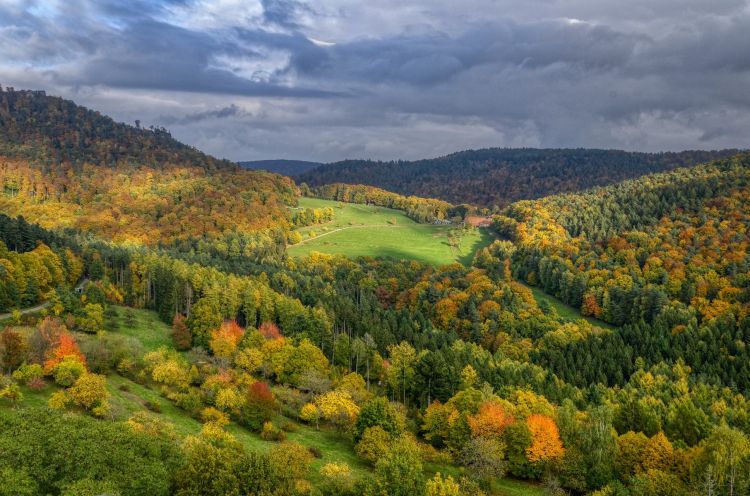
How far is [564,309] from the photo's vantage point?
520 ft

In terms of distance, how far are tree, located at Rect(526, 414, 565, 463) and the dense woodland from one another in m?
0.19

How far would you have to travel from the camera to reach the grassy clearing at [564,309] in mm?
148375

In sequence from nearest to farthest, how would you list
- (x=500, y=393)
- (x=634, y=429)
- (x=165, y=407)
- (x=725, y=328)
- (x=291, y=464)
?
(x=291, y=464) < (x=165, y=407) < (x=634, y=429) < (x=500, y=393) < (x=725, y=328)

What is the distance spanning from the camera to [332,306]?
401 ft

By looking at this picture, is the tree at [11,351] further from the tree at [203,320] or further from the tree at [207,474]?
the tree at [203,320]

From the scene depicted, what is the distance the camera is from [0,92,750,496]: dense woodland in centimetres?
5125

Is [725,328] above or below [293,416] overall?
above

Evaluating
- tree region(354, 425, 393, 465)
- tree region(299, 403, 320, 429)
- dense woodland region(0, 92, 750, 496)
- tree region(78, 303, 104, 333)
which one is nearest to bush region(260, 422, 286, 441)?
dense woodland region(0, 92, 750, 496)

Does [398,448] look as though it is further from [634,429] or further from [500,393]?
[634,429]

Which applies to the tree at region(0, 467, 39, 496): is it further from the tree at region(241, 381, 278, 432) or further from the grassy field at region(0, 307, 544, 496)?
the tree at region(241, 381, 278, 432)

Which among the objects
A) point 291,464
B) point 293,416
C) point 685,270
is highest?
point 685,270

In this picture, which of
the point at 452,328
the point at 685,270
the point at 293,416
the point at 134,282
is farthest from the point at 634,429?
the point at 134,282

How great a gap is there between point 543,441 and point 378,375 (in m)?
40.1

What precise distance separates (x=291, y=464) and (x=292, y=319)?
2367 inches
